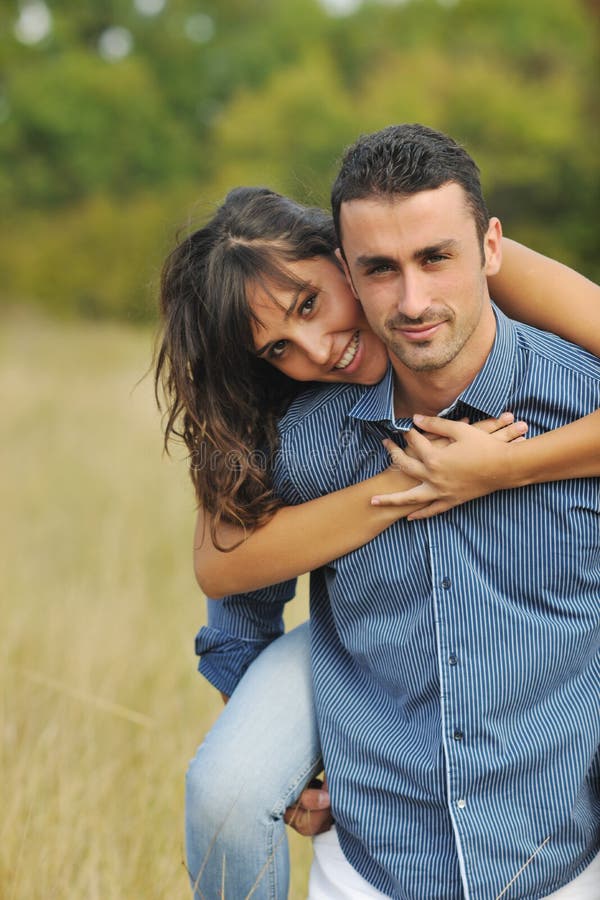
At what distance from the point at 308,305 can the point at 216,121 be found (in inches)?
1212

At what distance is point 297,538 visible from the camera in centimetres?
271

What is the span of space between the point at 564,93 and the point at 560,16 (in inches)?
358

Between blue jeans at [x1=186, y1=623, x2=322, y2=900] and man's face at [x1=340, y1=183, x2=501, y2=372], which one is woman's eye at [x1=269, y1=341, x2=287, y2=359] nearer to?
man's face at [x1=340, y1=183, x2=501, y2=372]

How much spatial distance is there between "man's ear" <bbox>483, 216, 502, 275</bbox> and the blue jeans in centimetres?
114

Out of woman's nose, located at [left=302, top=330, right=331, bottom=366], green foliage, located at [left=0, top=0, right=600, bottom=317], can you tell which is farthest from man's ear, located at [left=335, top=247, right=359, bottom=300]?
green foliage, located at [left=0, top=0, right=600, bottom=317]

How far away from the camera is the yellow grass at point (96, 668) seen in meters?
3.27

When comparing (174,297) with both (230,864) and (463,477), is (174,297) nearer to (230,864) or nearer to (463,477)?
(463,477)

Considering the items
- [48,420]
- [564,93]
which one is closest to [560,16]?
[564,93]

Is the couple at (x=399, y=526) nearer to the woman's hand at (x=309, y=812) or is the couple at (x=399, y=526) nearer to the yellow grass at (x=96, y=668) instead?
the woman's hand at (x=309, y=812)

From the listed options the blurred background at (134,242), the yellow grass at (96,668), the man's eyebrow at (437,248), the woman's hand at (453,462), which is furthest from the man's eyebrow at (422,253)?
the yellow grass at (96,668)

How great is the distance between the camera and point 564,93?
99.6ft

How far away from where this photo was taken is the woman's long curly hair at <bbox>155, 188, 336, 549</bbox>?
9.04ft

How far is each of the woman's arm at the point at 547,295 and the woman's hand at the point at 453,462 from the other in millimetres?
297

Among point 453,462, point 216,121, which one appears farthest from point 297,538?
point 216,121
